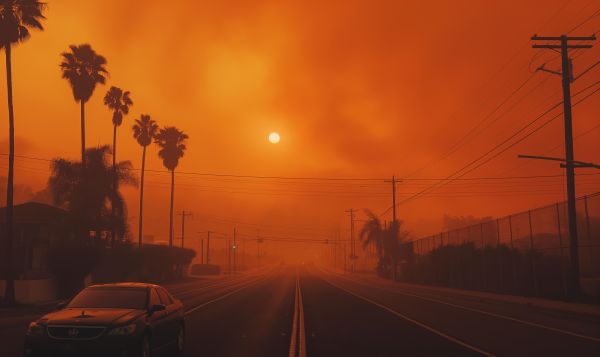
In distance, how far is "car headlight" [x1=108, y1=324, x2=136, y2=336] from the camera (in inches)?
411

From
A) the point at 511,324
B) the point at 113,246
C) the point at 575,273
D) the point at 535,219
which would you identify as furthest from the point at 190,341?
the point at 113,246

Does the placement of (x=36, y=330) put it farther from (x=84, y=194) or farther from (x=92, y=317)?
(x=84, y=194)

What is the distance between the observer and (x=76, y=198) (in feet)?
153

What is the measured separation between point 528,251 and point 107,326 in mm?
35954

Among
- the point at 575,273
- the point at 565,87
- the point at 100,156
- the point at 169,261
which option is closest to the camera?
the point at 575,273

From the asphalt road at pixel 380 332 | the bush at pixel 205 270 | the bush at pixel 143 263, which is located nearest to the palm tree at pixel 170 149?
the bush at pixel 143 263

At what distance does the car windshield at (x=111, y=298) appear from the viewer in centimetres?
1179

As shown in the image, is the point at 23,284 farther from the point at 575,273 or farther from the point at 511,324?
the point at 575,273

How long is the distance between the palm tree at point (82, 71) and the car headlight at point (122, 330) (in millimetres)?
40388

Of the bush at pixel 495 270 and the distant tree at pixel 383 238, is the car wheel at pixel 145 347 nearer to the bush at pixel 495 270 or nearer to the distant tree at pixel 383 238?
the bush at pixel 495 270

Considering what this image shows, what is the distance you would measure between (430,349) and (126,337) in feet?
24.2

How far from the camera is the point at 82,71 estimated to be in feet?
162

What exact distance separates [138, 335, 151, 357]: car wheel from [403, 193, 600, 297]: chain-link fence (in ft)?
93.6

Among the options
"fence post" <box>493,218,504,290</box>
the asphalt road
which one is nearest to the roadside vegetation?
the asphalt road
